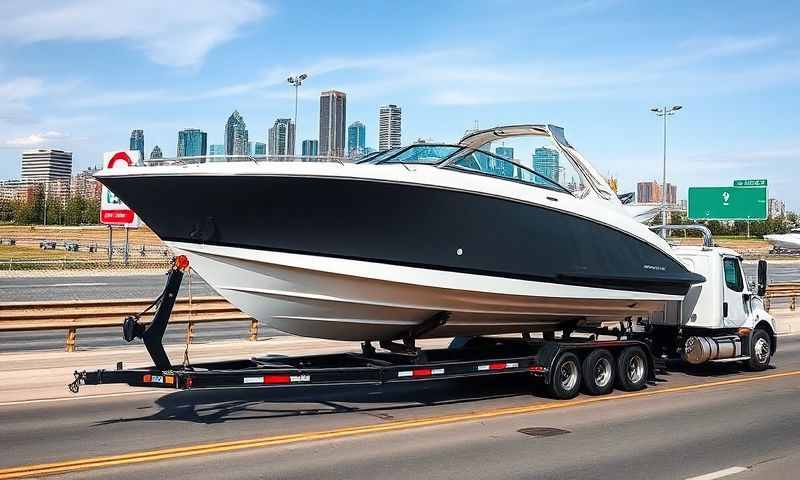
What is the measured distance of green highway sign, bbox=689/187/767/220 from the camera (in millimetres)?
64250

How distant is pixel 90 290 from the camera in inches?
1170

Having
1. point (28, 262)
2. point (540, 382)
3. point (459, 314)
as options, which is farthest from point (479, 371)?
point (28, 262)

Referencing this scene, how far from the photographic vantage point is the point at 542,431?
948 centimetres

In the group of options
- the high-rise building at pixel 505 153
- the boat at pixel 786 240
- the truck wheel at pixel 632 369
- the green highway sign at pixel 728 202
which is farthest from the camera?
the boat at pixel 786 240

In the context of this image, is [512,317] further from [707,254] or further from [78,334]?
[78,334]

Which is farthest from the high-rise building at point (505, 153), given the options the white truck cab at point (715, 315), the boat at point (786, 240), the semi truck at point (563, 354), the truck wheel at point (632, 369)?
the boat at point (786, 240)

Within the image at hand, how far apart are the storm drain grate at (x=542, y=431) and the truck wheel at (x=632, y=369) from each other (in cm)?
327

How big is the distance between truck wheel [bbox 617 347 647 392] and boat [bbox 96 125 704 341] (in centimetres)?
121

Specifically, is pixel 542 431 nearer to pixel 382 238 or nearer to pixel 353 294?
pixel 353 294

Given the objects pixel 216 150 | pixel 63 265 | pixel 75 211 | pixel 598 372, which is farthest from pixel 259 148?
pixel 75 211

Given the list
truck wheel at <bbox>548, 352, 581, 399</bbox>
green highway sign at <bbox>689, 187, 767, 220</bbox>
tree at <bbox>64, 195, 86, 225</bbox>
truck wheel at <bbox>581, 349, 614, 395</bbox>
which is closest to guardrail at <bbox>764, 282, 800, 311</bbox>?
truck wheel at <bbox>581, 349, 614, 395</bbox>

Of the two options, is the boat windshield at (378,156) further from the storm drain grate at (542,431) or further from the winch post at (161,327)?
the storm drain grate at (542,431)

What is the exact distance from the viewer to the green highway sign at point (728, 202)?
211 feet

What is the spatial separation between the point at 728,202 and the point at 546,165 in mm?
57820
